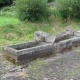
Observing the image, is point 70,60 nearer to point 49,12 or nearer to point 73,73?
point 73,73

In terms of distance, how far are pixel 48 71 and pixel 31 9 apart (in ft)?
23.9

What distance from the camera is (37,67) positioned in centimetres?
812

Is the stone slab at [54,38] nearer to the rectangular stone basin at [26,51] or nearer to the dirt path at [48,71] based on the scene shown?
the rectangular stone basin at [26,51]

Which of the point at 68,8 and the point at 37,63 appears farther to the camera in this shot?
the point at 68,8

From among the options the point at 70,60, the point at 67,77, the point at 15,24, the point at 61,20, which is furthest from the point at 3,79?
the point at 61,20

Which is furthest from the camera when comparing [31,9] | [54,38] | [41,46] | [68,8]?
[68,8]

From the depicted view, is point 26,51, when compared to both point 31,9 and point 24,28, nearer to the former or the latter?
point 24,28

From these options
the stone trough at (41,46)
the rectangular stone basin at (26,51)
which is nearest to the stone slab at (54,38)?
the stone trough at (41,46)

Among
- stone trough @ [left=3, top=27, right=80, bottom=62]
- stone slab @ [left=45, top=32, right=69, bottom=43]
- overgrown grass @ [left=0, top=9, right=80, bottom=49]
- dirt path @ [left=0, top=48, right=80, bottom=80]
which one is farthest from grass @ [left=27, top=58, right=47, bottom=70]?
overgrown grass @ [left=0, top=9, right=80, bottom=49]

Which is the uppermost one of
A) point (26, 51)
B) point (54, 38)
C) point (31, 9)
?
point (31, 9)

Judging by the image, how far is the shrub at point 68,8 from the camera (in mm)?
15570

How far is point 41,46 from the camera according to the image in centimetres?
910

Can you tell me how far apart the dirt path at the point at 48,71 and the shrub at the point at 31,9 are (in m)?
6.01

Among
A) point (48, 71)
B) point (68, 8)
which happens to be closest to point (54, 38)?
point (48, 71)
